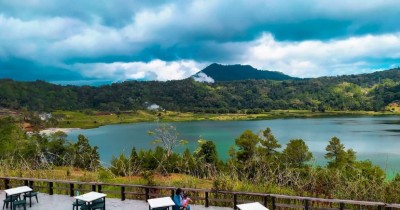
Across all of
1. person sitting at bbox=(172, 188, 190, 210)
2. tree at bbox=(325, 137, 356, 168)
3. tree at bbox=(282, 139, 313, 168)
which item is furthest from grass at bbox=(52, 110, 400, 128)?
person sitting at bbox=(172, 188, 190, 210)

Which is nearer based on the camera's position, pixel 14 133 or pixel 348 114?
pixel 14 133

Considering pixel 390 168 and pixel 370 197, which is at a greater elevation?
pixel 370 197

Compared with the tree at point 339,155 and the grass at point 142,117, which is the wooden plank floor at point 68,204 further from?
the grass at point 142,117

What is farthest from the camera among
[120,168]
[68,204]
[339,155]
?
[339,155]

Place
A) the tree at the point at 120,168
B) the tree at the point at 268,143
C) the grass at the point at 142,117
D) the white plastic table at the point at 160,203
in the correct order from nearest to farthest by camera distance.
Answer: the white plastic table at the point at 160,203 → the tree at the point at 120,168 → the tree at the point at 268,143 → the grass at the point at 142,117

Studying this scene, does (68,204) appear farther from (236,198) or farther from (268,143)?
(268,143)

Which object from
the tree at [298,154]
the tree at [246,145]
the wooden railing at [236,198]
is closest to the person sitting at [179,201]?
the wooden railing at [236,198]

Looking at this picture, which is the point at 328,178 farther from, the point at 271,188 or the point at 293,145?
the point at 293,145

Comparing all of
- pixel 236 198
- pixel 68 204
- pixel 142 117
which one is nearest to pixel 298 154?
pixel 236 198

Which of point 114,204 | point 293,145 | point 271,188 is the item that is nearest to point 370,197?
point 271,188

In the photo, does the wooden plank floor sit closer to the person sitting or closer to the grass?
the person sitting

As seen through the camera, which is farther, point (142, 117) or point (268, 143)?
point (142, 117)

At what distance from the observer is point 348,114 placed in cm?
18012

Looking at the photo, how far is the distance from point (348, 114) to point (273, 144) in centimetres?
14463
